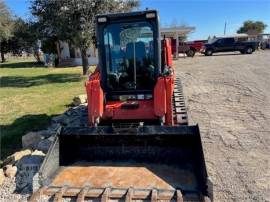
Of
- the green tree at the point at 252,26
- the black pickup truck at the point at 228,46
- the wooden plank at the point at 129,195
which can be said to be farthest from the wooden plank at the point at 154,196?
the green tree at the point at 252,26

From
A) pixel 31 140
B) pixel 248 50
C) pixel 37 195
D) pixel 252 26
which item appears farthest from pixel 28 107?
pixel 252 26

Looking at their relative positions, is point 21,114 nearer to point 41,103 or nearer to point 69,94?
point 41,103

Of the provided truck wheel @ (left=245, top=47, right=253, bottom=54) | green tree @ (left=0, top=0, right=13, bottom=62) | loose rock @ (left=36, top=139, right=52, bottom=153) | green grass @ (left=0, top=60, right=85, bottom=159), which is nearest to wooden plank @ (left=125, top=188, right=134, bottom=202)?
loose rock @ (left=36, top=139, right=52, bottom=153)

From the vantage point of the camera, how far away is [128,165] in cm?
571

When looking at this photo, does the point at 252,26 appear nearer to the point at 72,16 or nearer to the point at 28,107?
the point at 72,16

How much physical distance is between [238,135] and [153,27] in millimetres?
3482

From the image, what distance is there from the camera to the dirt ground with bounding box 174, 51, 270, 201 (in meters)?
5.64

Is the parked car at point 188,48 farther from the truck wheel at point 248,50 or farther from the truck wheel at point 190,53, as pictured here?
the truck wheel at point 248,50

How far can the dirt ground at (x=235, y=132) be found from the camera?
5.64 metres

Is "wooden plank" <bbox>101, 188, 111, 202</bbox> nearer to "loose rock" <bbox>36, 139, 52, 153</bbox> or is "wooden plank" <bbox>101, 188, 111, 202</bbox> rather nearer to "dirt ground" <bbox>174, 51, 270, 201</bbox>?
"dirt ground" <bbox>174, 51, 270, 201</bbox>

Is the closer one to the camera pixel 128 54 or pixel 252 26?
pixel 128 54

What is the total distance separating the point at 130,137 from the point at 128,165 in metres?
0.46

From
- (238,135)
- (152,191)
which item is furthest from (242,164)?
(152,191)

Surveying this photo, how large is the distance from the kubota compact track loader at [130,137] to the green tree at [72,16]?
36.0 feet
